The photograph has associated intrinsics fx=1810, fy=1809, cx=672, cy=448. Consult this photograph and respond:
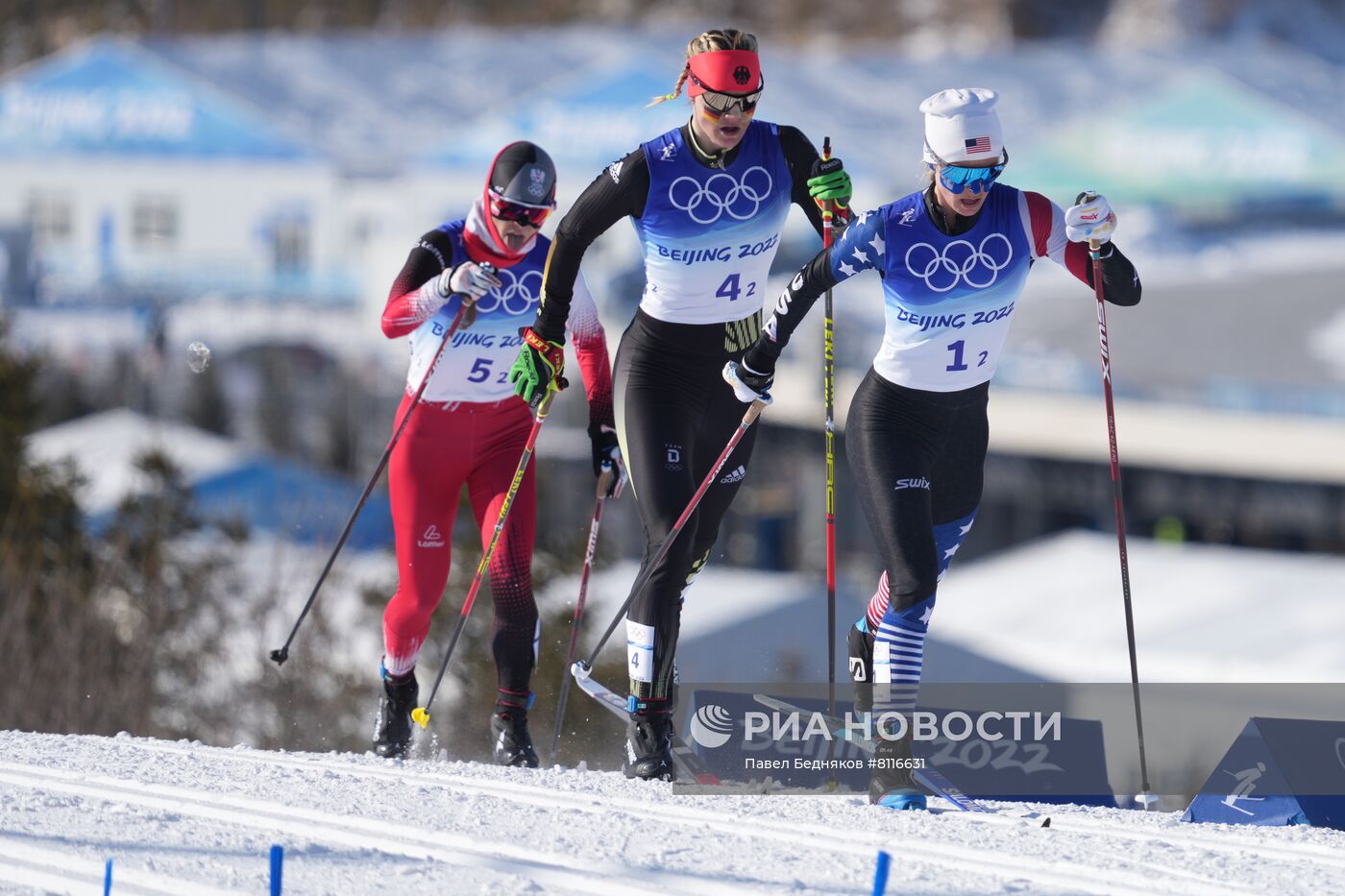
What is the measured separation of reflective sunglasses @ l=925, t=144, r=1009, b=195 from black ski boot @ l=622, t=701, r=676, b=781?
1.97 metres

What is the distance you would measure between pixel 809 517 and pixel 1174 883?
29.9 meters

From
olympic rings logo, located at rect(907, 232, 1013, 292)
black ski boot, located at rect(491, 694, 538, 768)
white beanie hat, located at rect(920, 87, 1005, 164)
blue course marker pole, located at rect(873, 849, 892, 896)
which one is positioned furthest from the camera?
Result: black ski boot, located at rect(491, 694, 538, 768)

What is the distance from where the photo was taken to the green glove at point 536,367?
6.09 metres

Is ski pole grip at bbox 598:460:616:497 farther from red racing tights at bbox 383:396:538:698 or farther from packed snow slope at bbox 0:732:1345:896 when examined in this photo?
packed snow slope at bbox 0:732:1345:896

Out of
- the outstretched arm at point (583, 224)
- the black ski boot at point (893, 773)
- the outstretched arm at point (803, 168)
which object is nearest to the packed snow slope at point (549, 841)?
the black ski boot at point (893, 773)

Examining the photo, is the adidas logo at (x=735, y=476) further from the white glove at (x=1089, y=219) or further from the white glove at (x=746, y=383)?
the white glove at (x=1089, y=219)

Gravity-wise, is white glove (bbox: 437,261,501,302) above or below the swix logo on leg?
above

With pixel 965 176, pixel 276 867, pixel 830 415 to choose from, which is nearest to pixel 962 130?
pixel 965 176

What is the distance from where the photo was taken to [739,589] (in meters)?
19.2

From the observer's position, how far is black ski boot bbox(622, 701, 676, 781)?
592 centimetres

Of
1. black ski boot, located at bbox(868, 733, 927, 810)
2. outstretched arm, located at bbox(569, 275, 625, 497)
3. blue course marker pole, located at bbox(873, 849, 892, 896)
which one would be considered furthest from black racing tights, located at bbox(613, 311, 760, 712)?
blue course marker pole, located at bbox(873, 849, 892, 896)

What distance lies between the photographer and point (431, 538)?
662cm

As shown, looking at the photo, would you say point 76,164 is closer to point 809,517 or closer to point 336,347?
point 336,347

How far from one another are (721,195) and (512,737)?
2186mm
